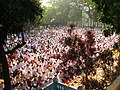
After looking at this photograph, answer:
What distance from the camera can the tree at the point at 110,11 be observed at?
1043 cm

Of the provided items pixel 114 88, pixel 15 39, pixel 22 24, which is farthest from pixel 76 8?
pixel 114 88

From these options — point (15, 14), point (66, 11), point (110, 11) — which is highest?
point (66, 11)

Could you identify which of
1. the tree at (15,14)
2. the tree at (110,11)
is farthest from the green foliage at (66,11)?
the tree at (15,14)

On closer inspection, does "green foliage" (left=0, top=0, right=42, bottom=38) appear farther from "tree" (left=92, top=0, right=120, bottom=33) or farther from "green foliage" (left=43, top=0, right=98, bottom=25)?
"green foliage" (left=43, top=0, right=98, bottom=25)

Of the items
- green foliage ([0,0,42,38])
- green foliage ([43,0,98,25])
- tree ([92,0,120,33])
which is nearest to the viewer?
green foliage ([0,0,42,38])

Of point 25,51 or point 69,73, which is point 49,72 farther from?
point 25,51

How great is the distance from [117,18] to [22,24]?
4290 mm

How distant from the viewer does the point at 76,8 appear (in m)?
60.1

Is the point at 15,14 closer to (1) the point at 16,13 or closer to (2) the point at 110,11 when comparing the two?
(1) the point at 16,13

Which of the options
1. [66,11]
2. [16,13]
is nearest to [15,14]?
[16,13]

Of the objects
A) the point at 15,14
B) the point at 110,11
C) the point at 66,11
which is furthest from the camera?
the point at 66,11

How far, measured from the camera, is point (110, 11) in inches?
431

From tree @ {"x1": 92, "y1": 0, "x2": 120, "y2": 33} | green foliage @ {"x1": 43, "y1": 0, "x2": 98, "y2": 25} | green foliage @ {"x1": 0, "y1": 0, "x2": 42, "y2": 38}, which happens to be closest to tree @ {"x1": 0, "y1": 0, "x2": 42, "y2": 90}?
green foliage @ {"x1": 0, "y1": 0, "x2": 42, "y2": 38}

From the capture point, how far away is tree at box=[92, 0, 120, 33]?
10430 mm
